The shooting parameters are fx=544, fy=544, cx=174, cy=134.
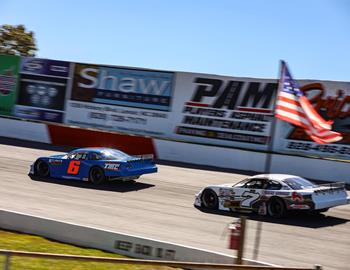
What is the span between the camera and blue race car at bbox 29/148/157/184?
15828 millimetres

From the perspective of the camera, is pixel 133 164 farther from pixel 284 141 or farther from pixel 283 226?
pixel 284 141

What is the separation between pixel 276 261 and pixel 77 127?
60.9 feet

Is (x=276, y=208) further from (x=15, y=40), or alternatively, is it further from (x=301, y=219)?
(x=15, y=40)

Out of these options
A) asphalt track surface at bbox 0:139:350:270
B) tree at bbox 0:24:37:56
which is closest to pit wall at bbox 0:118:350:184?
asphalt track surface at bbox 0:139:350:270

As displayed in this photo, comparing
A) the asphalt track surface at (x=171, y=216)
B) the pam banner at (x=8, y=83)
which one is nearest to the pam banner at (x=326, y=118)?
the asphalt track surface at (x=171, y=216)

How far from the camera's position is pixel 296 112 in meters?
8.71

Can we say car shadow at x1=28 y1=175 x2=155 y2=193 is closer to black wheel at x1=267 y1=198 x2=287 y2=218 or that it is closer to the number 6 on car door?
the number 6 on car door

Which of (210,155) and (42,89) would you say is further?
(42,89)

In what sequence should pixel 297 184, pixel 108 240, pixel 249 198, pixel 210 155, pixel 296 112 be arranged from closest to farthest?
pixel 296 112
pixel 108 240
pixel 297 184
pixel 249 198
pixel 210 155

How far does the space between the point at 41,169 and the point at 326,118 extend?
1081 centimetres

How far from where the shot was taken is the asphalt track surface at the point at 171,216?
10008mm

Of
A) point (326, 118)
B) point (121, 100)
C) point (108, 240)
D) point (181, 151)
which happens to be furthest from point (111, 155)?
point (121, 100)

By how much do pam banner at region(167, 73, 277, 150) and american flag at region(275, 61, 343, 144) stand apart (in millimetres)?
13387

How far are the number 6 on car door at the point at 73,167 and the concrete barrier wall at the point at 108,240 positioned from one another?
575 centimetres
